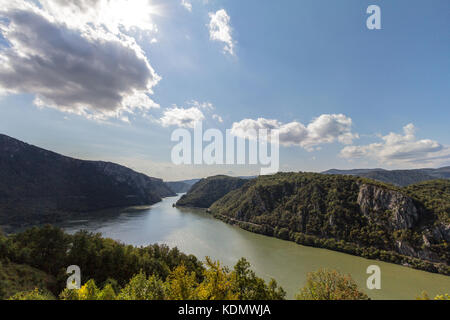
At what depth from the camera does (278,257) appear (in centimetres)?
5291

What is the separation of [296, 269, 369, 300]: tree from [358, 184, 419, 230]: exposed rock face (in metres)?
52.3

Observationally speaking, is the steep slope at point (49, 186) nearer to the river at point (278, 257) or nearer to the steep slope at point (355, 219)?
the river at point (278, 257)

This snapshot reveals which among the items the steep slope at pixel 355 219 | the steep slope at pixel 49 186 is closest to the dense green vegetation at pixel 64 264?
the steep slope at pixel 355 219

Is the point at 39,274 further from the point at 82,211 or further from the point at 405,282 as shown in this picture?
the point at 82,211

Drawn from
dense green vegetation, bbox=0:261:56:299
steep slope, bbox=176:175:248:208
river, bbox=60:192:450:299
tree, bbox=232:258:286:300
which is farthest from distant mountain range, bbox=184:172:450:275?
steep slope, bbox=176:175:248:208

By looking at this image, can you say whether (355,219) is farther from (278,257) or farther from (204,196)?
(204,196)

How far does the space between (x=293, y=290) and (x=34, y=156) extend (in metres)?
207

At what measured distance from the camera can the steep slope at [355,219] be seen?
169ft

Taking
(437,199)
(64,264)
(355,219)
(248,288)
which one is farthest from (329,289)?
(437,199)

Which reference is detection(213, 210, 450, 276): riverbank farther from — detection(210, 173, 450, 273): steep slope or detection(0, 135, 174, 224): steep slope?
detection(0, 135, 174, 224): steep slope

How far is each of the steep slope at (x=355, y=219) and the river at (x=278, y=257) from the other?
4776 millimetres

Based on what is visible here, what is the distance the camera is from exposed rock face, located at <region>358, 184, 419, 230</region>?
191 ft

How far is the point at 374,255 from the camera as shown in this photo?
52625mm
